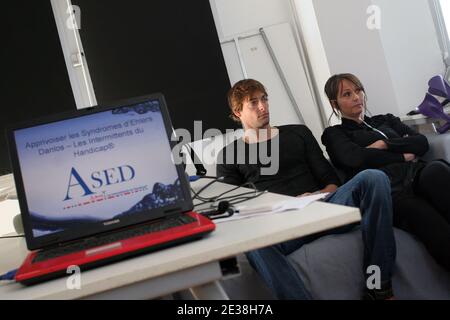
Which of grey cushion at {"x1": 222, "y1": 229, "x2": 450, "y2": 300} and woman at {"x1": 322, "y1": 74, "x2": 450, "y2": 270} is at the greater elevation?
woman at {"x1": 322, "y1": 74, "x2": 450, "y2": 270}

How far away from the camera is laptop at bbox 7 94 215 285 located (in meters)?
1.12

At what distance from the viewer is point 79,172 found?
3.78ft

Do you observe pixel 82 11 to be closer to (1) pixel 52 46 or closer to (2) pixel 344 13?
(1) pixel 52 46

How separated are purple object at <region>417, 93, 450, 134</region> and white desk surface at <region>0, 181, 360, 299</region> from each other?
1.75 m

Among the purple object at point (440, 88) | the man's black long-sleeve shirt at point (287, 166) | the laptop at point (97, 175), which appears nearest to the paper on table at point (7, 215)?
the man's black long-sleeve shirt at point (287, 166)

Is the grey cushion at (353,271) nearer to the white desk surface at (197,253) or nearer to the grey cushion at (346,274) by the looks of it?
the grey cushion at (346,274)

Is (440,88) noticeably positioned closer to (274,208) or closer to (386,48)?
(386,48)

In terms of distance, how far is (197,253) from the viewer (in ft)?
2.77

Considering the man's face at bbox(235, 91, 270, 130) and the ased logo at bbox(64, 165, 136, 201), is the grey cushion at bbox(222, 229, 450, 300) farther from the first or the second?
the man's face at bbox(235, 91, 270, 130)

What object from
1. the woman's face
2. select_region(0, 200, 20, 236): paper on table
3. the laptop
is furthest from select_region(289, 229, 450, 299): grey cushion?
select_region(0, 200, 20, 236): paper on table

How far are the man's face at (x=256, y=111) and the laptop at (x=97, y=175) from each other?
4.76 feet

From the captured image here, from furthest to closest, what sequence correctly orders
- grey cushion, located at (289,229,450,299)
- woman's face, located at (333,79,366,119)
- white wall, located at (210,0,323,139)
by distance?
white wall, located at (210,0,323,139)
woman's face, located at (333,79,366,119)
grey cushion, located at (289,229,450,299)

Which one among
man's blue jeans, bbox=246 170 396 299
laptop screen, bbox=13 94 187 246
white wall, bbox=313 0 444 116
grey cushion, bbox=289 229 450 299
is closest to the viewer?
laptop screen, bbox=13 94 187 246

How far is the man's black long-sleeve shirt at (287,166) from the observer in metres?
2.50
